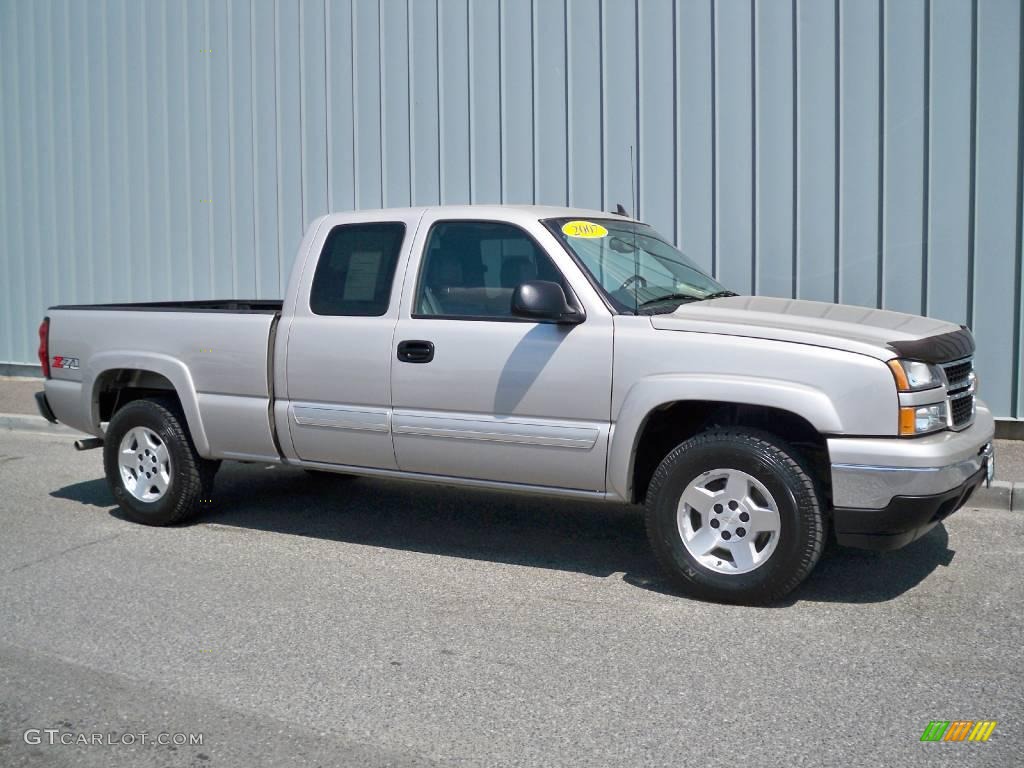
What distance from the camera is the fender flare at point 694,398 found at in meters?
4.93

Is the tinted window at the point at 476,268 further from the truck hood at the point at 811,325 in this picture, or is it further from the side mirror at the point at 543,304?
the truck hood at the point at 811,325

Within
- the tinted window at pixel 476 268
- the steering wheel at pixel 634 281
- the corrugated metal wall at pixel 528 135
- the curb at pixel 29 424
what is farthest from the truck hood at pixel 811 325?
the curb at pixel 29 424

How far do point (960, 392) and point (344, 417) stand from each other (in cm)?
324

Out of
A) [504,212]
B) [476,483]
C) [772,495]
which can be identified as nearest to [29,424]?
[476,483]

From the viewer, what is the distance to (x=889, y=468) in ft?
15.8

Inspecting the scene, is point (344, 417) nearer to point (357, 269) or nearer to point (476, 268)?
point (357, 269)

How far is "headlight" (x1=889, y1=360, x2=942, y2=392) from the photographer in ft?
15.8

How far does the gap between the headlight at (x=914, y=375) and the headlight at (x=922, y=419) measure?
92 mm

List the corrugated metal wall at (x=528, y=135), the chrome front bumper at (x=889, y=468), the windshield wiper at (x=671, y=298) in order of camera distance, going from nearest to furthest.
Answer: the chrome front bumper at (x=889, y=468) → the windshield wiper at (x=671, y=298) → the corrugated metal wall at (x=528, y=135)

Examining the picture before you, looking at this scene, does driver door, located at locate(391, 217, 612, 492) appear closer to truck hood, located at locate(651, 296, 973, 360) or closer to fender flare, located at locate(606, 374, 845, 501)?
fender flare, located at locate(606, 374, 845, 501)

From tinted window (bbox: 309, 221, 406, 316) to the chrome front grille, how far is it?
9.72 feet

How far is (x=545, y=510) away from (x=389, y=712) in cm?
341

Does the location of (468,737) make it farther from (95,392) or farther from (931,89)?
(931,89)

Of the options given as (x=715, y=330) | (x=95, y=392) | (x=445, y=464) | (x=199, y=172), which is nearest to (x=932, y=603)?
(x=715, y=330)
